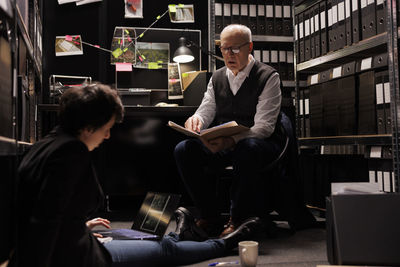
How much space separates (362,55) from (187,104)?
1217mm

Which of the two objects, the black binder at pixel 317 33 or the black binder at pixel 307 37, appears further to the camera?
the black binder at pixel 307 37

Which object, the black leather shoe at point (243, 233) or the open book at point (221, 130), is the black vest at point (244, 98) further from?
the black leather shoe at point (243, 233)

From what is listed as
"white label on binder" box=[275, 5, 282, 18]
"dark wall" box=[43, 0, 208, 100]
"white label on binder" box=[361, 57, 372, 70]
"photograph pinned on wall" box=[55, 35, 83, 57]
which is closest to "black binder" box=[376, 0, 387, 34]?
"white label on binder" box=[361, 57, 372, 70]

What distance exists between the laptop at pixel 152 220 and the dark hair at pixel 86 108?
554 mm

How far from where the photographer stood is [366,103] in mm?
2416

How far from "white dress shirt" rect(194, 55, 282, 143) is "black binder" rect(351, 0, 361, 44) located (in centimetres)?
73

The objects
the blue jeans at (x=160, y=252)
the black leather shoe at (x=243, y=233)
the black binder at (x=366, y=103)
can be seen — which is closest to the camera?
the blue jeans at (x=160, y=252)

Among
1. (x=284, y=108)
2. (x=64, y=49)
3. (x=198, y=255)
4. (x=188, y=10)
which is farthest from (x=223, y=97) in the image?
(x=64, y=49)

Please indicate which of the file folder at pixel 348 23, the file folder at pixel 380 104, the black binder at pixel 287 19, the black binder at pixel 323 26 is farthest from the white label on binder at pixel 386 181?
the black binder at pixel 287 19

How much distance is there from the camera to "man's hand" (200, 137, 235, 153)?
1.99 m

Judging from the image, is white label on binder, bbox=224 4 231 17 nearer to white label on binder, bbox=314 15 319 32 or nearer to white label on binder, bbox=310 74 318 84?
white label on binder, bbox=314 15 319 32

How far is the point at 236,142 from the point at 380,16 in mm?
1154

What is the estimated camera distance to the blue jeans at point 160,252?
1.36 metres

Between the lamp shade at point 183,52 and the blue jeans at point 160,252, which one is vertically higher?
the lamp shade at point 183,52
